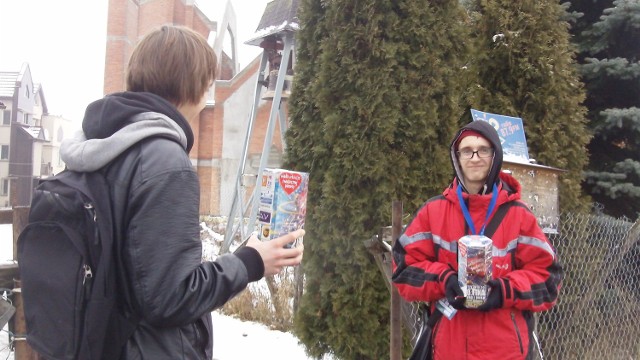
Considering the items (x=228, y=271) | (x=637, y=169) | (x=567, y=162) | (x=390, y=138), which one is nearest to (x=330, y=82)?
(x=390, y=138)

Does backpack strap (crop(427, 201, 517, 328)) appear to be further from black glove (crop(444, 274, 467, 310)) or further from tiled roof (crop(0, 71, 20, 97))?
tiled roof (crop(0, 71, 20, 97))

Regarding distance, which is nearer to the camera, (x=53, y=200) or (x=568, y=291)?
(x=53, y=200)

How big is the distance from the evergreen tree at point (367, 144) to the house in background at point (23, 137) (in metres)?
2.06

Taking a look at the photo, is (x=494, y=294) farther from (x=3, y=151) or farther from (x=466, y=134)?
(x=3, y=151)

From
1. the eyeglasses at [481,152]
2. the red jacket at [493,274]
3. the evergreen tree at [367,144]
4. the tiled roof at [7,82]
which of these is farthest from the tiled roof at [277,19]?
the tiled roof at [7,82]

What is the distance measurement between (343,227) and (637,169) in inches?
→ 148

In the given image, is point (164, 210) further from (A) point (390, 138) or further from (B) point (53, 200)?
(A) point (390, 138)

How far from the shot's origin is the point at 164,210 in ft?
4.19

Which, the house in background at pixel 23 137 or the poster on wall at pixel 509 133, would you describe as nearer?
the poster on wall at pixel 509 133

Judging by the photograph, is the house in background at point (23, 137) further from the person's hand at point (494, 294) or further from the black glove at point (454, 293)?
the person's hand at point (494, 294)

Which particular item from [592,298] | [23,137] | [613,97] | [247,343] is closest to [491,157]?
[592,298]

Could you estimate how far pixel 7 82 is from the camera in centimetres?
3294

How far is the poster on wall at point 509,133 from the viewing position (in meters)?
3.46

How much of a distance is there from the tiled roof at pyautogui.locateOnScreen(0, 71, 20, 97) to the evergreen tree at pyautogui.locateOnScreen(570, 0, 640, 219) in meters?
31.1
